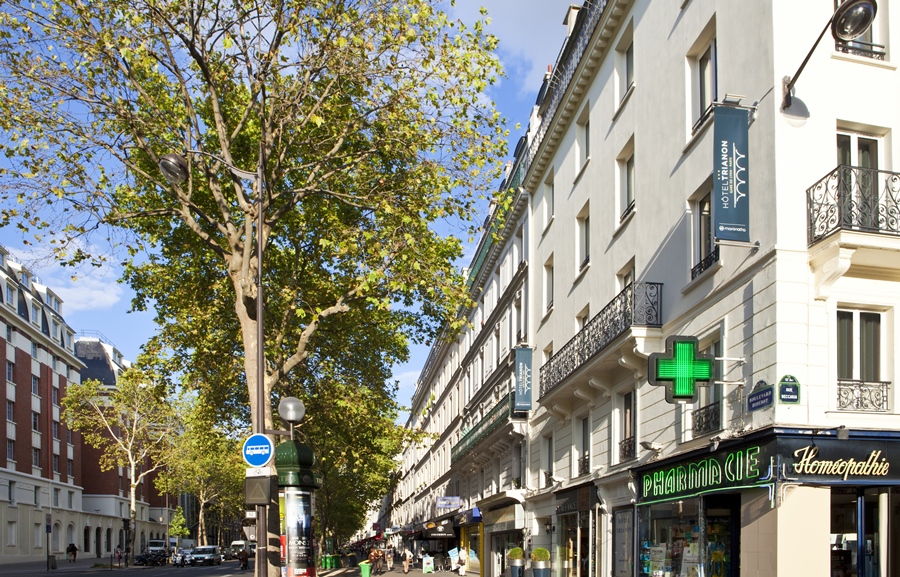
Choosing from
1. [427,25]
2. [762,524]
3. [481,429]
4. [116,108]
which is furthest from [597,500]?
[481,429]

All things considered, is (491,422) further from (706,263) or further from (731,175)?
(731,175)

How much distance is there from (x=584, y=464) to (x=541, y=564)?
10.5ft

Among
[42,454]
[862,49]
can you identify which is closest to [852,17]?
[862,49]

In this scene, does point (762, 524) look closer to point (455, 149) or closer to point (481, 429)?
point (455, 149)

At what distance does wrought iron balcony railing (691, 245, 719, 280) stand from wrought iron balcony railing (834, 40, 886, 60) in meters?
3.36

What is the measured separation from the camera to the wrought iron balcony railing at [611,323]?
54.2 ft

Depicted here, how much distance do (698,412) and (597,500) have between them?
6111 millimetres

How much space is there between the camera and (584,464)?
21625 mm

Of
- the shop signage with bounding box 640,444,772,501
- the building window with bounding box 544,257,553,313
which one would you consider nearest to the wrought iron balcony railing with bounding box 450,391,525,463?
the building window with bounding box 544,257,553,313

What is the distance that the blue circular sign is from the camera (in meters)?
13.9

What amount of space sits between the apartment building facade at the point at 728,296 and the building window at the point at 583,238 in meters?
0.07

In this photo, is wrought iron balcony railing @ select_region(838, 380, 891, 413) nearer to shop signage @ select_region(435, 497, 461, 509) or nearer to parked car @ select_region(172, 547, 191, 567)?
shop signage @ select_region(435, 497, 461, 509)

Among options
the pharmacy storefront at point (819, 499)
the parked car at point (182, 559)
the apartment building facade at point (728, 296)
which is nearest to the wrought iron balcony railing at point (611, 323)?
the apartment building facade at point (728, 296)

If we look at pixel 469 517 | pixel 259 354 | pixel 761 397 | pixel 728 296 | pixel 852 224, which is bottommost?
pixel 469 517
